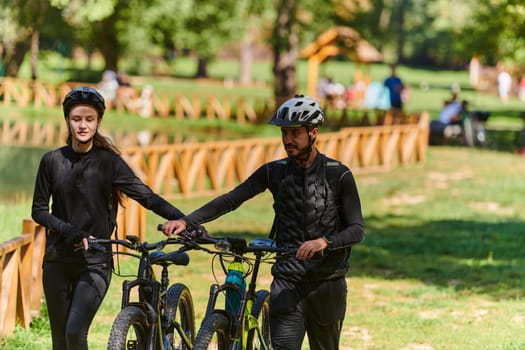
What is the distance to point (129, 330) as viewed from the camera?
17.9ft

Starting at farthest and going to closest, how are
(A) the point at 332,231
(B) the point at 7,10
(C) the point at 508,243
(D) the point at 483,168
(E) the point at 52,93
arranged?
(E) the point at 52,93 < (B) the point at 7,10 < (D) the point at 483,168 < (C) the point at 508,243 < (A) the point at 332,231

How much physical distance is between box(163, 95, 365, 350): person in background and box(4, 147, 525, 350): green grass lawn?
3.01 metres

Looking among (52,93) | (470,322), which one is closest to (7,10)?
(52,93)

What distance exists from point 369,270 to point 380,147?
13.2 m

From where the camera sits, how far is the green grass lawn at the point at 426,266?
9.36m

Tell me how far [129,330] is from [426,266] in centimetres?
814

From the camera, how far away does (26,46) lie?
43344 mm

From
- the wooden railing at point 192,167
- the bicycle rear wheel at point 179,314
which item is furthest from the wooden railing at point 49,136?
the bicycle rear wheel at point 179,314

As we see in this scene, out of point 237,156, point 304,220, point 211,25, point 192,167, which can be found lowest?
point 192,167

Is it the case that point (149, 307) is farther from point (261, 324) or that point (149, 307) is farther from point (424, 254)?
point (424, 254)

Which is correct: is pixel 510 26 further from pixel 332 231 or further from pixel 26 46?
pixel 332 231

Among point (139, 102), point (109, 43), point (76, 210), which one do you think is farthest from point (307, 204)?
point (109, 43)

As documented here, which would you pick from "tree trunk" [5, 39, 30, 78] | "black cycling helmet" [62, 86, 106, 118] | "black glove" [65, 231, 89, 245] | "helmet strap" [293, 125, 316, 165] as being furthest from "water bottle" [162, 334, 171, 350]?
"tree trunk" [5, 39, 30, 78]

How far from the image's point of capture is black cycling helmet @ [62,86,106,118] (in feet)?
19.6
